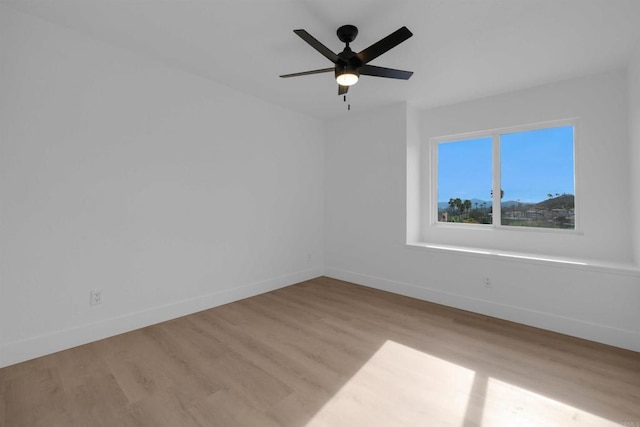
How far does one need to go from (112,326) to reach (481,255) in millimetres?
3747

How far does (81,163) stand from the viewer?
2350mm

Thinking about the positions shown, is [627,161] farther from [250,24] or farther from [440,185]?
[250,24]

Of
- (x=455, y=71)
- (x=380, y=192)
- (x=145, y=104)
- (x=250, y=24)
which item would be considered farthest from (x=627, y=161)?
(x=145, y=104)

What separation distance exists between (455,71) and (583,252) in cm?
232

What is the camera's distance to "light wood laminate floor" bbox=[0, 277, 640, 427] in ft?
5.23

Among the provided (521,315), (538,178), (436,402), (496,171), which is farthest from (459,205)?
(436,402)

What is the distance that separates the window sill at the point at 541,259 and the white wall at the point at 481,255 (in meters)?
0.02

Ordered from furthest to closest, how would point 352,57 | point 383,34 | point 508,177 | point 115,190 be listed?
point 508,177
point 115,190
point 383,34
point 352,57

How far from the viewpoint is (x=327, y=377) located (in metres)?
Answer: 1.94

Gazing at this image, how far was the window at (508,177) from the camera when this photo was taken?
314 cm

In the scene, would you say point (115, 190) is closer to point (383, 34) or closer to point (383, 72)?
point (383, 72)

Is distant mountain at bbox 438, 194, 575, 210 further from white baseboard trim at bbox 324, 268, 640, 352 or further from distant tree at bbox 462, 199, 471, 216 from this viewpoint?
white baseboard trim at bbox 324, 268, 640, 352

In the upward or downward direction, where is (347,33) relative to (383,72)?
upward

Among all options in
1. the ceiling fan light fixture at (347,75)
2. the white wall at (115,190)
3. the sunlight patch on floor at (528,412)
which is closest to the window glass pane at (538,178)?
the sunlight patch on floor at (528,412)
